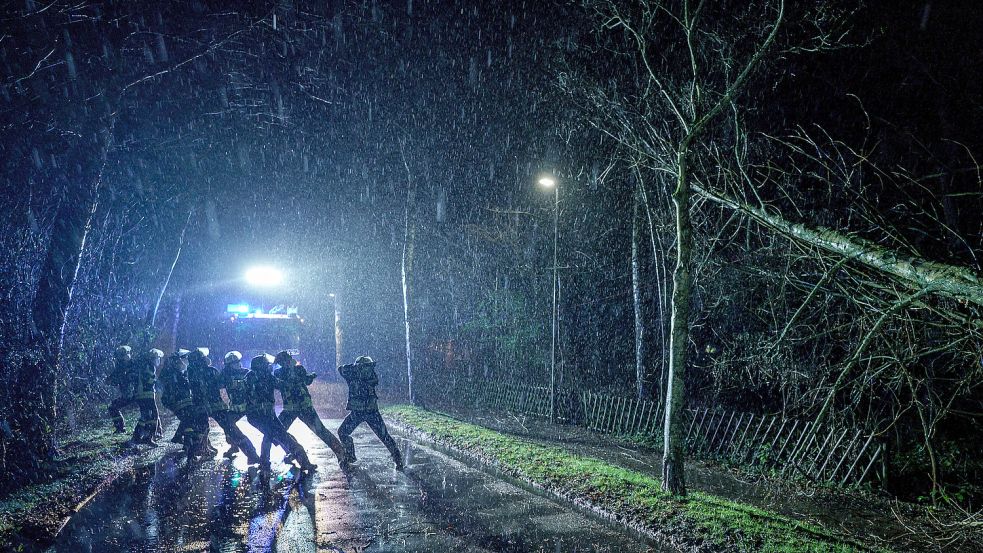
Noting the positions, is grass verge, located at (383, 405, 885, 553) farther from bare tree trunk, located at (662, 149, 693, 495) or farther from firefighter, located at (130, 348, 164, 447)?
firefighter, located at (130, 348, 164, 447)

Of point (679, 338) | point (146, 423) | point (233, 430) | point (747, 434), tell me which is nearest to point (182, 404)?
point (233, 430)

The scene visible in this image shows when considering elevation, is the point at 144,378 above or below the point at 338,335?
above

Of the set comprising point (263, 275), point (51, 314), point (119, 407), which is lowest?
point (119, 407)

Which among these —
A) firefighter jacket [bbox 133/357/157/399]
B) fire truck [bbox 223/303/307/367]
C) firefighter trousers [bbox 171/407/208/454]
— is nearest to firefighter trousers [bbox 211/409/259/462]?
firefighter trousers [bbox 171/407/208/454]

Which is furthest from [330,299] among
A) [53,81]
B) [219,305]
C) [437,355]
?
[53,81]

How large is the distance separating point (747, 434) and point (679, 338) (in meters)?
4.10

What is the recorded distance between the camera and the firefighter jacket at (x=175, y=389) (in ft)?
33.8

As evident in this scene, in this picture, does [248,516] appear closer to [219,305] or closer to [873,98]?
[873,98]

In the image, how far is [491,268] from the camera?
2383cm

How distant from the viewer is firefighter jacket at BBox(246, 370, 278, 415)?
9391 millimetres

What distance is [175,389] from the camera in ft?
34.3

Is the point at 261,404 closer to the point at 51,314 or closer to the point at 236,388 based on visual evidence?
the point at 236,388

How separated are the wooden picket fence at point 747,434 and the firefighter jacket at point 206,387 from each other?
887cm

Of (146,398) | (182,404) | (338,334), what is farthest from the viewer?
(338,334)
